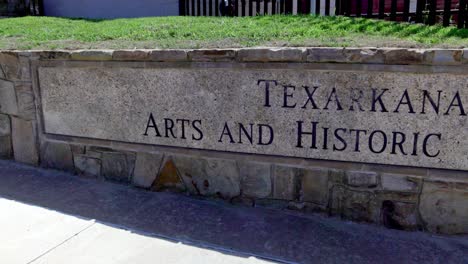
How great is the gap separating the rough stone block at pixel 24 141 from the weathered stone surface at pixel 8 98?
10cm

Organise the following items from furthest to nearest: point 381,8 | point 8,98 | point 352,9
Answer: point 352,9 < point 381,8 < point 8,98

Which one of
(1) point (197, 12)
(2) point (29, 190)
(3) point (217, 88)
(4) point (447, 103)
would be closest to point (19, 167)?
(2) point (29, 190)

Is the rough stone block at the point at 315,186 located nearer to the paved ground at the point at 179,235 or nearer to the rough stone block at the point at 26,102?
the paved ground at the point at 179,235

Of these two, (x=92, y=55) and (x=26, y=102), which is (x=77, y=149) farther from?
(x=92, y=55)

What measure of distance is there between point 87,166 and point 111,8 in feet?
23.5

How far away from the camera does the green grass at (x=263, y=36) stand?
3.44 m

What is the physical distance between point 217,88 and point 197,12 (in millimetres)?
5670

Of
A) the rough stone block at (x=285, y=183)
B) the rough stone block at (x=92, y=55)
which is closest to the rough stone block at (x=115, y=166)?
the rough stone block at (x=92, y=55)

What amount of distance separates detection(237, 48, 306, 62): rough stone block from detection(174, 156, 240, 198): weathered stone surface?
2.68ft

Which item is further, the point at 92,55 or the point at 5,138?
the point at 5,138

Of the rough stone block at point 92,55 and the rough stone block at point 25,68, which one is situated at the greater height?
the rough stone block at point 92,55

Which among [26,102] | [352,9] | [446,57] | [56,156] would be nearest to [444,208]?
[446,57]

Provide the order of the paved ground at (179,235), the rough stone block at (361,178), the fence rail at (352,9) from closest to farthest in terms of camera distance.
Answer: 1. the paved ground at (179,235)
2. the rough stone block at (361,178)
3. the fence rail at (352,9)

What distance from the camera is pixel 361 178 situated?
9.93 ft
